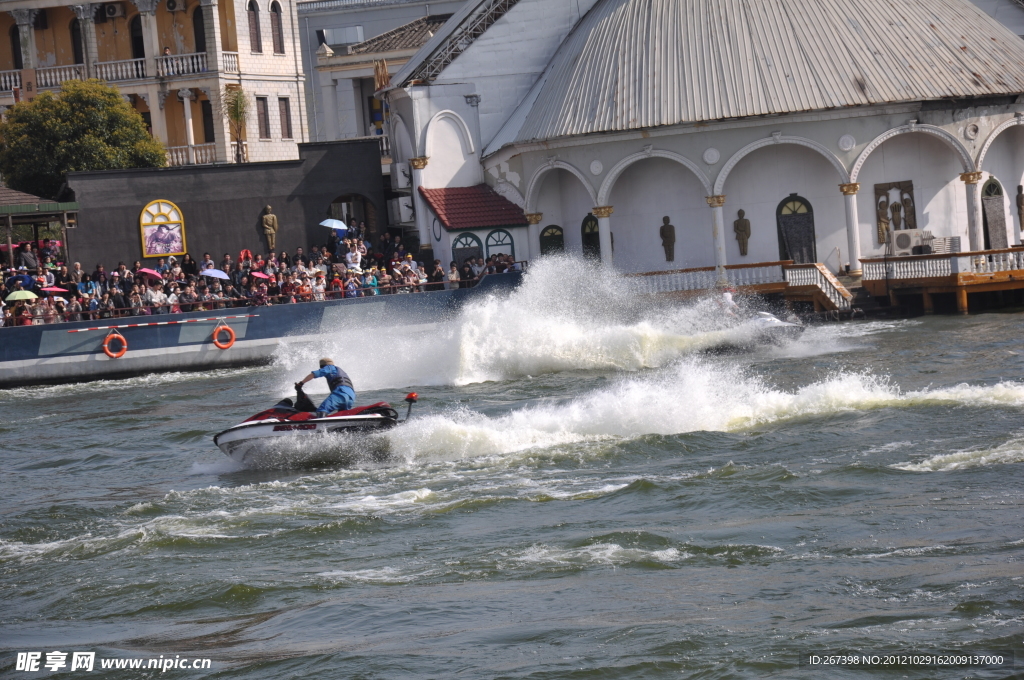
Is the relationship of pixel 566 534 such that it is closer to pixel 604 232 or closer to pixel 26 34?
pixel 604 232

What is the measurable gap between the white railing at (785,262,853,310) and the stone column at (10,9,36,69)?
39.0 metres

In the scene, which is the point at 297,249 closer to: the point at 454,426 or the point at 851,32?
the point at 851,32

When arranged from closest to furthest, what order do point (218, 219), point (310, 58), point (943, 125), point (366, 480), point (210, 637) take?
1. point (210, 637)
2. point (366, 480)
3. point (943, 125)
4. point (218, 219)
5. point (310, 58)

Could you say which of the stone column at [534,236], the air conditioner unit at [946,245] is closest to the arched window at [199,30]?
the stone column at [534,236]

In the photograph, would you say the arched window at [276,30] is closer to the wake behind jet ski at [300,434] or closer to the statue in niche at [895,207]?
the statue in niche at [895,207]

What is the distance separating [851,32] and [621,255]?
10.7 metres

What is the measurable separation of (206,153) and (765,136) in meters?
29.5

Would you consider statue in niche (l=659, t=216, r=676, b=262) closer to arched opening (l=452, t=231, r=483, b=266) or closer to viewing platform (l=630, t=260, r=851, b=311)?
viewing platform (l=630, t=260, r=851, b=311)

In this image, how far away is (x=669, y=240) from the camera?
4222cm

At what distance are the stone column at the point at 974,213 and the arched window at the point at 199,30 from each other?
35.8 meters

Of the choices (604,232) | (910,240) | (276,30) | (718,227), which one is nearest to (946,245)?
(910,240)

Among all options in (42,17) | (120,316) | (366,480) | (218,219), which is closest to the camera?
(366,480)

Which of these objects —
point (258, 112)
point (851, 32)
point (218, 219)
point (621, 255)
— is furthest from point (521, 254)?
point (258, 112)

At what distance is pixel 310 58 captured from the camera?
73.4 metres
